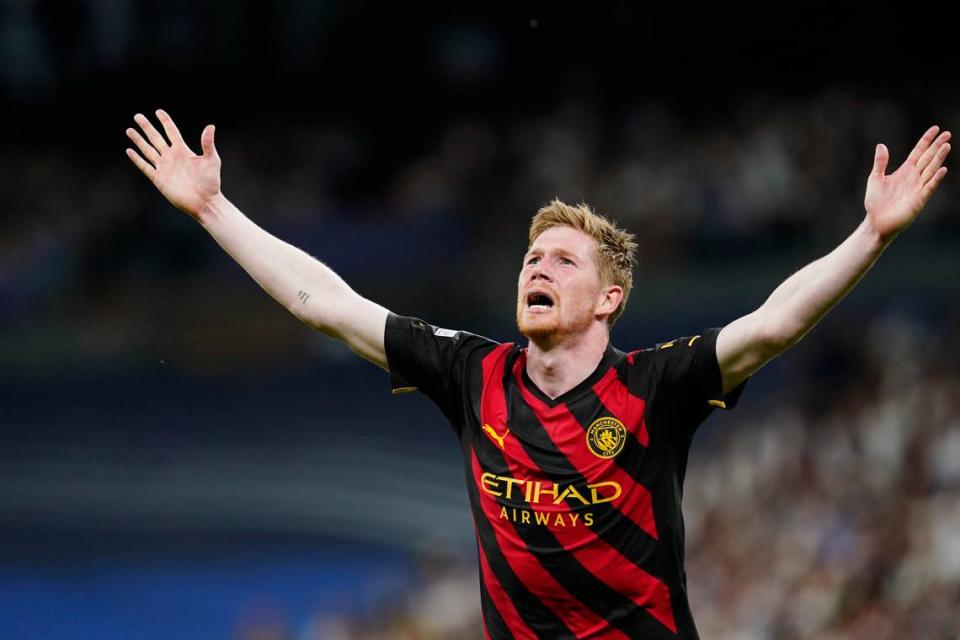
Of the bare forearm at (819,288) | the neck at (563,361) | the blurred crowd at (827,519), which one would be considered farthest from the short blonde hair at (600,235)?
the blurred crowd at (827,519)

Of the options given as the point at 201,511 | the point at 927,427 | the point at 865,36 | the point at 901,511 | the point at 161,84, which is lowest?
the point at 901,511

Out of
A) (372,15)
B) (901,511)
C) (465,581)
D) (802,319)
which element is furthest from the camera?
(372,15)

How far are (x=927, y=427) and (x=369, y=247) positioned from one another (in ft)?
17.2

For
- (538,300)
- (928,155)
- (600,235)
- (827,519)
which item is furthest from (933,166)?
(827,519)

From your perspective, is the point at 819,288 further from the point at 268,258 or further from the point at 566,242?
the point at 268,258

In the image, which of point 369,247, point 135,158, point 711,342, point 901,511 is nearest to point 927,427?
point 901,511

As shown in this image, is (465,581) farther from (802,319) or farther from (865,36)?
(802,319)

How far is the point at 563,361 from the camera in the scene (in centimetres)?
448

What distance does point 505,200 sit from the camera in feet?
38.4

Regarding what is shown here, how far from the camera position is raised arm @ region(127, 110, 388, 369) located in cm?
457

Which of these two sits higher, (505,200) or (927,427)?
(505,200)

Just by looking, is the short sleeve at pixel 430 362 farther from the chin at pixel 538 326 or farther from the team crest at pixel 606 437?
the team crest at pixel 606 437

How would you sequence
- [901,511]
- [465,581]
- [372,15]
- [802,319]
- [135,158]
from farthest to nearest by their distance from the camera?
[372,15] → [465,581] → [901,511] → [135,158] → [802,319]

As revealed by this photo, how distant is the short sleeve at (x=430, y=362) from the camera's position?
457 cm
